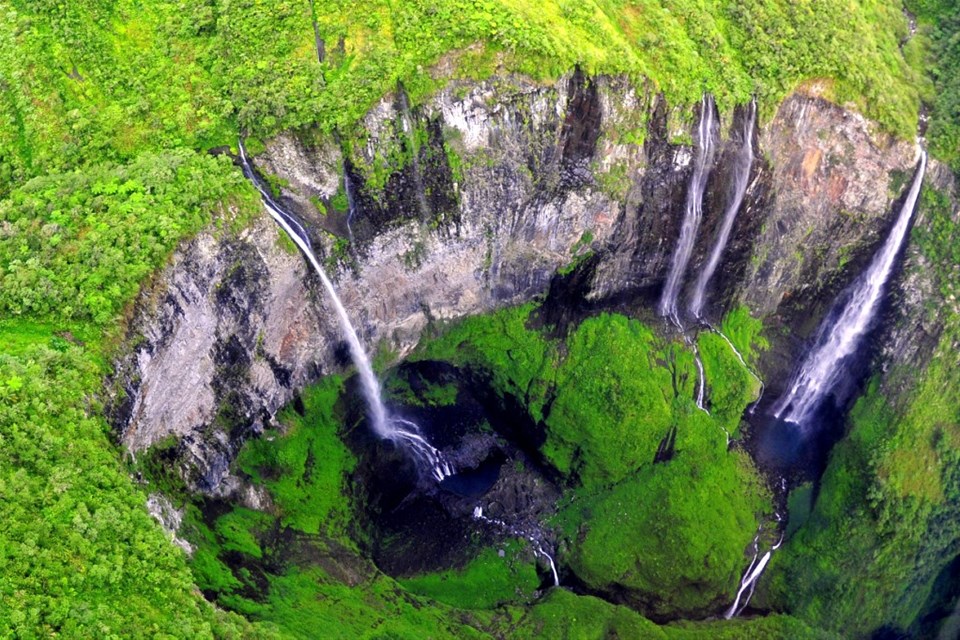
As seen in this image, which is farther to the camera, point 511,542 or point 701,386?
point 701,386

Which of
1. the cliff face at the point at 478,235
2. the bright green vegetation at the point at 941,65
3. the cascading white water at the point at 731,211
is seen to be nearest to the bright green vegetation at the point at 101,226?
the cliff face at the point at 478,235

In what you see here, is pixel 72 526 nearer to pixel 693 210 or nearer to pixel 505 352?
pixel 505 352

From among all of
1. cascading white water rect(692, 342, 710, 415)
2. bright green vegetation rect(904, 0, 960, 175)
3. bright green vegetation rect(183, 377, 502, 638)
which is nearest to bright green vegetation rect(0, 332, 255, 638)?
bright green vegetation rect(183, 377, 502, 638)

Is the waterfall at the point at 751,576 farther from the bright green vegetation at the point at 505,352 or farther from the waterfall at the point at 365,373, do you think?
the waterfall at the point at 365,373

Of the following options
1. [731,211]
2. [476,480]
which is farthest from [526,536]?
[731,211]

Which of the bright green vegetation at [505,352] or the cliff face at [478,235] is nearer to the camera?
the cliff face at [478,235]
